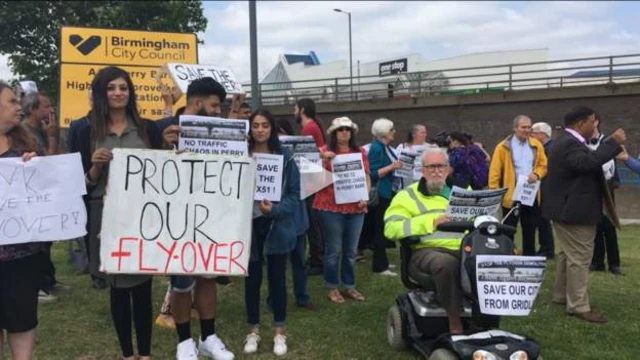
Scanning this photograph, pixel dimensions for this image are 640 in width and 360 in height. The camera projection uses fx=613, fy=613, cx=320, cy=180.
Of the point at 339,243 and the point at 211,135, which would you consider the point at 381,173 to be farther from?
the point at 211,135

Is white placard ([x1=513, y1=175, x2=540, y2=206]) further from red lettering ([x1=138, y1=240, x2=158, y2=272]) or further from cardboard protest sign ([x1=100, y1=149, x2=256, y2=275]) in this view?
red lettering ([x1=138, y1=240, x2=158, y2=272])

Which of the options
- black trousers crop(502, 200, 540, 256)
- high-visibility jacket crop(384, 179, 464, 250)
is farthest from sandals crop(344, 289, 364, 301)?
black trousers crop(502, 200, 540, 256)

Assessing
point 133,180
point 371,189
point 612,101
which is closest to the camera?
point 133,180

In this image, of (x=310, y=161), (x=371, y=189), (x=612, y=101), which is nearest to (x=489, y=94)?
(x=612, y=101)

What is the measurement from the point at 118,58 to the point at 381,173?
4693 mm

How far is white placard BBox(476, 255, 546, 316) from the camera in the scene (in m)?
3.89

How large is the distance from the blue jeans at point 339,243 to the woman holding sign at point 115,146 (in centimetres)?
264

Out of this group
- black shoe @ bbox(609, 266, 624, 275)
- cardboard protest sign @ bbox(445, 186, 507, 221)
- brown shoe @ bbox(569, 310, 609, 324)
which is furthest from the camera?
black shoe @ bbox(609, 266, 624, 275)

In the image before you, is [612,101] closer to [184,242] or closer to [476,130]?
[476,130]

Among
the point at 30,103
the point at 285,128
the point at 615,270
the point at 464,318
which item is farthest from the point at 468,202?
the point at 30,103

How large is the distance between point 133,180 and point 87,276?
4497 millimetres

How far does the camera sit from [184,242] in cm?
399

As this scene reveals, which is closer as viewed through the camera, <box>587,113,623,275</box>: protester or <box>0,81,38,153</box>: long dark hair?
<box>0,81,38,153</box>: long dark hair

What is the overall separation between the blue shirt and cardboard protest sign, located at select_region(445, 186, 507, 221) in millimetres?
4246
